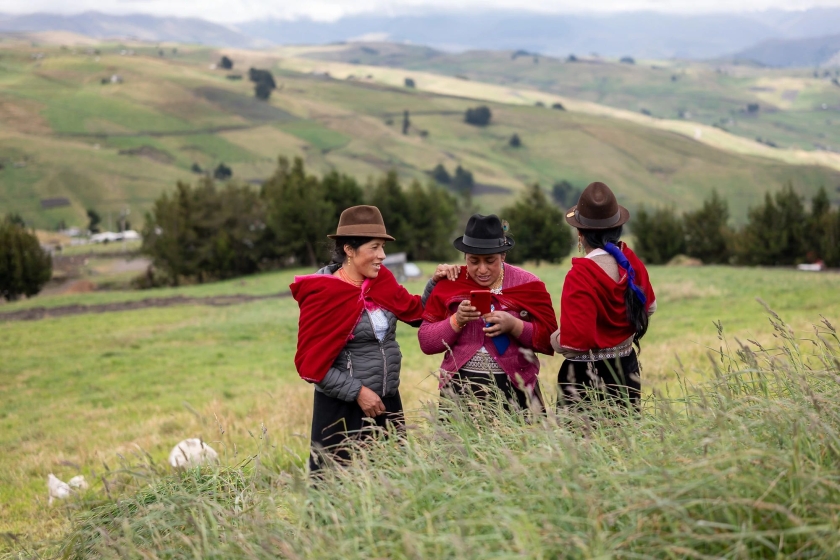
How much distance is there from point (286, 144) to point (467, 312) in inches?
5798

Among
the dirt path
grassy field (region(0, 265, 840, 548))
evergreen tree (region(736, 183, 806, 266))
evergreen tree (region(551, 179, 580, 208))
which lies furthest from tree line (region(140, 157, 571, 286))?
evergreen tree (region(551, 179, 580, 208))

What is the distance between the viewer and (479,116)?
7200 inches

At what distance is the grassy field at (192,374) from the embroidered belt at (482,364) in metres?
0.39

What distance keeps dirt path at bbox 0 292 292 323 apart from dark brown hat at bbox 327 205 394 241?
28663 millimetres

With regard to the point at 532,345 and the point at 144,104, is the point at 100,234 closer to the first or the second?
the point at 144,104

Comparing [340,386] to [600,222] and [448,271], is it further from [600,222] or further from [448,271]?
[600,222]

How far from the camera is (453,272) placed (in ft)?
18.0

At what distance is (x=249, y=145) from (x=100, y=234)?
154 ft

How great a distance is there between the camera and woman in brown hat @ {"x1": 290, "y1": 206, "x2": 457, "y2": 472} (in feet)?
18.0

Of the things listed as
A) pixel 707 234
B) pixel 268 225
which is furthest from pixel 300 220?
pixel 707 234

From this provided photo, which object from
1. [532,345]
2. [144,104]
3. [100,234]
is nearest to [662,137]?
[144,104]

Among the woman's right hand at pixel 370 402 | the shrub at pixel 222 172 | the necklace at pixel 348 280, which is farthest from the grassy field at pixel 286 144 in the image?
the woman's right hand at pixel 370 402

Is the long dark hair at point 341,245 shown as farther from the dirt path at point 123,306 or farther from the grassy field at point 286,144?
the grassy field at point 286,144

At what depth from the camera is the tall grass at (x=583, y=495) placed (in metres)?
2.73
